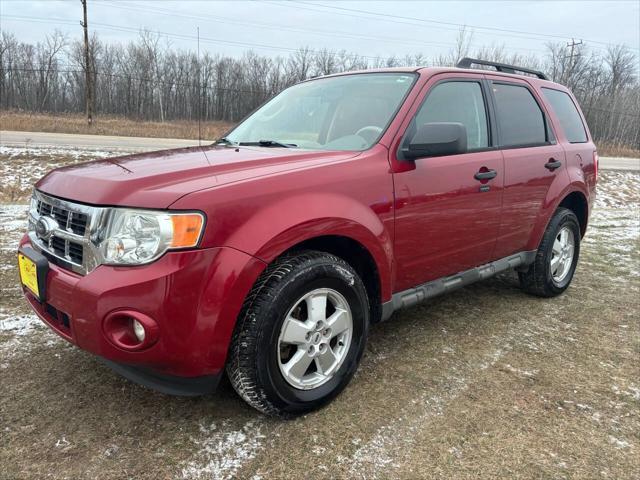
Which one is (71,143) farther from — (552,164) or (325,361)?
(325,361)

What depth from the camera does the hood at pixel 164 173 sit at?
76.6 inches

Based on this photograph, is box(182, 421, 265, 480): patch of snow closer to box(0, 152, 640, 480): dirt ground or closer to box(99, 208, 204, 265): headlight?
box(0, 152, 640, 480): dirt ground

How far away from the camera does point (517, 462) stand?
210 cm

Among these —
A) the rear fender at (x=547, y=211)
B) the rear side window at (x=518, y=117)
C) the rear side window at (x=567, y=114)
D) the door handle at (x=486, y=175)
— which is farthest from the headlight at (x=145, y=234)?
the rear side window at (x=567, y=114)

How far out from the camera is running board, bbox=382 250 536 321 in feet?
9.26

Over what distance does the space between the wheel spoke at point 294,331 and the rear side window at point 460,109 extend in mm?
1406

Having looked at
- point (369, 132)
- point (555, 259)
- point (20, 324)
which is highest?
point (369, 132)

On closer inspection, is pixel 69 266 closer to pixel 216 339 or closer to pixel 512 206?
pixel 216 339

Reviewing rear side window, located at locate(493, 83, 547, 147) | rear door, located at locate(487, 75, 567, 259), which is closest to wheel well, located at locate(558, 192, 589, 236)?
rear door, located at locate(487, 75, 567, 259)

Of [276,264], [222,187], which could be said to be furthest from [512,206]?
[222,187]

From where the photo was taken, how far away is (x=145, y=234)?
6.20ft

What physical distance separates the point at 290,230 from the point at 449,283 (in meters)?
1.49

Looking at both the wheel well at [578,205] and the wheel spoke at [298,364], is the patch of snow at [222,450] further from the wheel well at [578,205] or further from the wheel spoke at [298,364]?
the wheel well at [578,205]

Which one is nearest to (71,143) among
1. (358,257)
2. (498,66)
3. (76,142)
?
(76,142)
